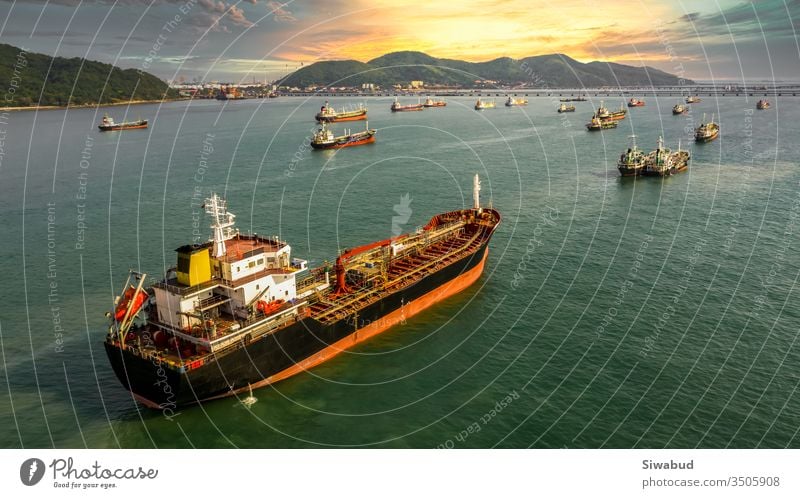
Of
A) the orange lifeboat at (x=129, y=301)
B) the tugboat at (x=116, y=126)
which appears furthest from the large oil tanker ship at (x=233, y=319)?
the tugboat at (x=116, y=126)

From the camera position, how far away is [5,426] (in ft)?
72.7

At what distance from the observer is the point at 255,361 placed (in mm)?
24625

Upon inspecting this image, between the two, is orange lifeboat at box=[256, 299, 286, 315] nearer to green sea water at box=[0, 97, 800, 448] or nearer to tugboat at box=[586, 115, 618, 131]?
green sea water at box=[0, 97, 800, 448]

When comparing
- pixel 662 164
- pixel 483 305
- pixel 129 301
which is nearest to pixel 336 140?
pixel 662 164

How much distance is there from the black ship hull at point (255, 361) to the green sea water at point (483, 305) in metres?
0.70

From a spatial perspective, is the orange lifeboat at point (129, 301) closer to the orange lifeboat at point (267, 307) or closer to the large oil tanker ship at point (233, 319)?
the large oil tanker ship at point (233, 319)

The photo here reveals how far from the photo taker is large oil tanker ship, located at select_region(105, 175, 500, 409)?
75.7 feet

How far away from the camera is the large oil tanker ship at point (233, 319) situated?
23.1 meters

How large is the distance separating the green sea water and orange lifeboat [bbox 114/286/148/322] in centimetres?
399

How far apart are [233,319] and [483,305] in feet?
52.2

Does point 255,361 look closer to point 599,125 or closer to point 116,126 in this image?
point 599,125

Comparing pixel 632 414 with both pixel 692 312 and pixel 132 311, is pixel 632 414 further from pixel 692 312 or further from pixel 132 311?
pixel 132 311

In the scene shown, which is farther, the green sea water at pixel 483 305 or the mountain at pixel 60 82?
the mountain at pixel 60 82
